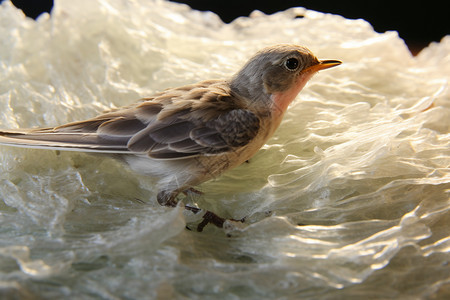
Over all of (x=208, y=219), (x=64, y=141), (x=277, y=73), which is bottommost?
(x=208, y=219)

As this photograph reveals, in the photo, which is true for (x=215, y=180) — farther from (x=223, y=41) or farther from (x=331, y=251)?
(x=223, y=41)

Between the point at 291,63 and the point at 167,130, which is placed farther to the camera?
the point at 291,63

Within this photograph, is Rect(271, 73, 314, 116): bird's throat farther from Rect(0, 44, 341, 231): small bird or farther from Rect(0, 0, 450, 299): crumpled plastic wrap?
Rect(0, 0, 450, 299): crumpled plastic wrap

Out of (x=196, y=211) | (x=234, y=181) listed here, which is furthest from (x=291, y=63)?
(x=196, y=211)

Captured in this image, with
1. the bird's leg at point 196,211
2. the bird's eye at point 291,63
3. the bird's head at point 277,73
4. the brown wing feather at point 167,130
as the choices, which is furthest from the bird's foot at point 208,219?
the bird's eye at point 291,63

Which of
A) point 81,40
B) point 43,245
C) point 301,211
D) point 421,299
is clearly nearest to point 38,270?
point 43,245

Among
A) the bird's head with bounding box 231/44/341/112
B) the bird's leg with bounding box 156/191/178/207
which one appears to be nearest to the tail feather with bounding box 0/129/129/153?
the bird's leg with bounding box 156/191/178/207

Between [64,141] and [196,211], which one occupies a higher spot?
[64,141]

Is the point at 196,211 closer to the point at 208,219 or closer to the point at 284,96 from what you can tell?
the point at 208,219

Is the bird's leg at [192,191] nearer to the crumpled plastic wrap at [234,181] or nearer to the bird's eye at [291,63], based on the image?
the crumpled plastic wrap at [234,181]
